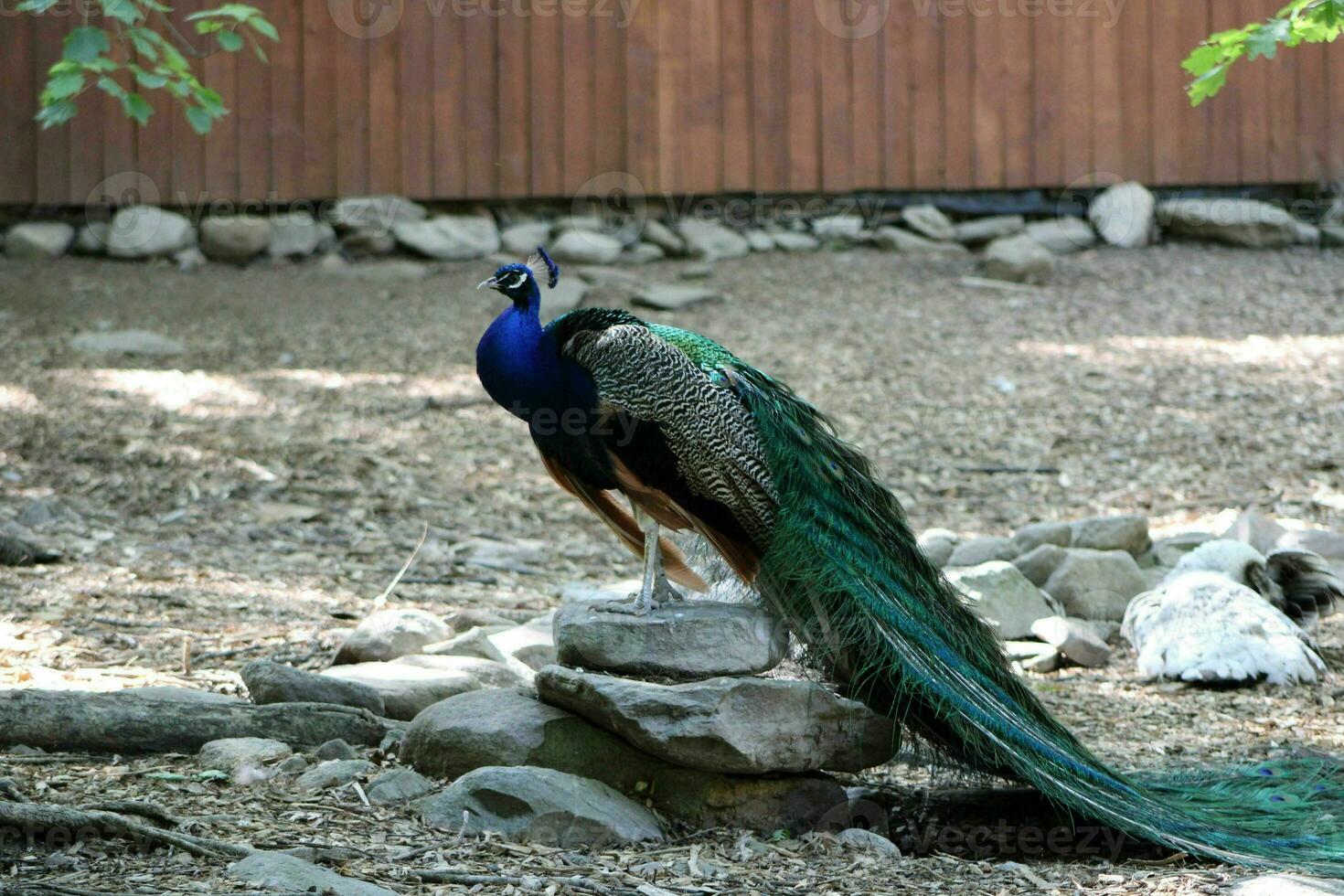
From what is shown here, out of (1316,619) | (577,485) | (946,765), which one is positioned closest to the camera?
(946,765)

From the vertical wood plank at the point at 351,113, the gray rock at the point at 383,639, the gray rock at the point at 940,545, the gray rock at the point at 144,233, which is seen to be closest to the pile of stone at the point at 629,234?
the gray rock at the point at 144,233

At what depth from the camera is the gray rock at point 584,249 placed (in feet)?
41.0

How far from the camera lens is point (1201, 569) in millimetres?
6668

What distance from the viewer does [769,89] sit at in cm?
1291

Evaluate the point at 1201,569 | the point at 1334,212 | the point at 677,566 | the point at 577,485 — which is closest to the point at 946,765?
the point at 677,566

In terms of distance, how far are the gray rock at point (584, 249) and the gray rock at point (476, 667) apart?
24.2 feet

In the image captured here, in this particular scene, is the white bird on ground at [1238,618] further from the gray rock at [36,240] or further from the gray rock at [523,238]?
the gray rock at [36,240]

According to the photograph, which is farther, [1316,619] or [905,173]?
[905,173]

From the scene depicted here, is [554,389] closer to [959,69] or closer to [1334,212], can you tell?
[959,69]

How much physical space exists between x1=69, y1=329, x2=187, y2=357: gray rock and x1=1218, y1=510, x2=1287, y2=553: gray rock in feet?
24.1

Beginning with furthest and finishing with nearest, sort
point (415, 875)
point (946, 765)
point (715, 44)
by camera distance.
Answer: point (715, 44), point (946, 765), point (415, 875)

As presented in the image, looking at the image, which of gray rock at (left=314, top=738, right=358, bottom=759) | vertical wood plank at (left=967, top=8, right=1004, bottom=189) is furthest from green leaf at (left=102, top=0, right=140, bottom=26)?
vertical wood plank at (left=967, top=8, right=1004, bottom=189)

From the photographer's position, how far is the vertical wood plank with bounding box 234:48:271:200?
12398 mm

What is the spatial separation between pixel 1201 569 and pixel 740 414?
3.26 meters
